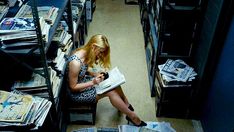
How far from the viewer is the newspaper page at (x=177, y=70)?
2611mm

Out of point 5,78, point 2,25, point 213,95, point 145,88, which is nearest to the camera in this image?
point 2,25

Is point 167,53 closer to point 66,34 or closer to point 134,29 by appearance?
point 66,34

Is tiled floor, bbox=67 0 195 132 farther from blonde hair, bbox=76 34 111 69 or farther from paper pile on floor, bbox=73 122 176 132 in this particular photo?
blonde hair, bbox=76 34 111 69

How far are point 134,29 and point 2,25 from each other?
2928mm

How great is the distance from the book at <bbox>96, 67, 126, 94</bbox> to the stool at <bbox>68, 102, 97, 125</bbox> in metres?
0.17

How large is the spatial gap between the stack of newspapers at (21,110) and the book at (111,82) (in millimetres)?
804

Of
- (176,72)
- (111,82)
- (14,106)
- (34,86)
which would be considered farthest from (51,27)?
(176,72)

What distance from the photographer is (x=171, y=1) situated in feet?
8.16

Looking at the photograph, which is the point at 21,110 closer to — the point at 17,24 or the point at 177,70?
the point at 17,24

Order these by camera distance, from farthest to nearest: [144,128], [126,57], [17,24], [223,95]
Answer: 1. [126,57]
2. [144,128]
3. [223,95]
4. [17,24]

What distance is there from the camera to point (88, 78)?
2703 millimetres

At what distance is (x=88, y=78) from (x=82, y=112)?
344mm

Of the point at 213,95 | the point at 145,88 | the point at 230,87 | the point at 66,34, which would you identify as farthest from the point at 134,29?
the point at 230,87

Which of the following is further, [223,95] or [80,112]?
[80,112]
